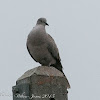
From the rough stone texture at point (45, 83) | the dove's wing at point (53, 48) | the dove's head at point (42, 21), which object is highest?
the dove's head at point (42, 21)

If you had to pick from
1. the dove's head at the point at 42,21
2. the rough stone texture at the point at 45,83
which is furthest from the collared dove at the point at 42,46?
the rough stone texture at the point at 45,83

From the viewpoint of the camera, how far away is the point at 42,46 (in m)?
9.39

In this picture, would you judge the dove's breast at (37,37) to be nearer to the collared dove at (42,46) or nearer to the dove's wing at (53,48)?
the collared dove at (42,46)

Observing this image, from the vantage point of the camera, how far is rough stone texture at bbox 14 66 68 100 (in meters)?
8.73

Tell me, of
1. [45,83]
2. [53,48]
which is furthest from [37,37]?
[45,83]

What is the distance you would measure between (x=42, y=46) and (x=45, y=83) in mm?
1123

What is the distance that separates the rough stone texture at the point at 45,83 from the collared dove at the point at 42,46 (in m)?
0.42

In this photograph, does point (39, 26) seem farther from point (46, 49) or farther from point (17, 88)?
point (17, 88)

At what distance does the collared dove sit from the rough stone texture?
16.6 inches

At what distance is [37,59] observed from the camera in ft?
31.3

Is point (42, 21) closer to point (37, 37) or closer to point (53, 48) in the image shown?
point (37, 37)

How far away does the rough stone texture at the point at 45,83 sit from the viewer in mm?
8734

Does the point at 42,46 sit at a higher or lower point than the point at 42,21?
lower

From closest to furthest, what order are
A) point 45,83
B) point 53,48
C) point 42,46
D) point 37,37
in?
point 45,83 < point 37,37 < point 42,46 < point 53,48
